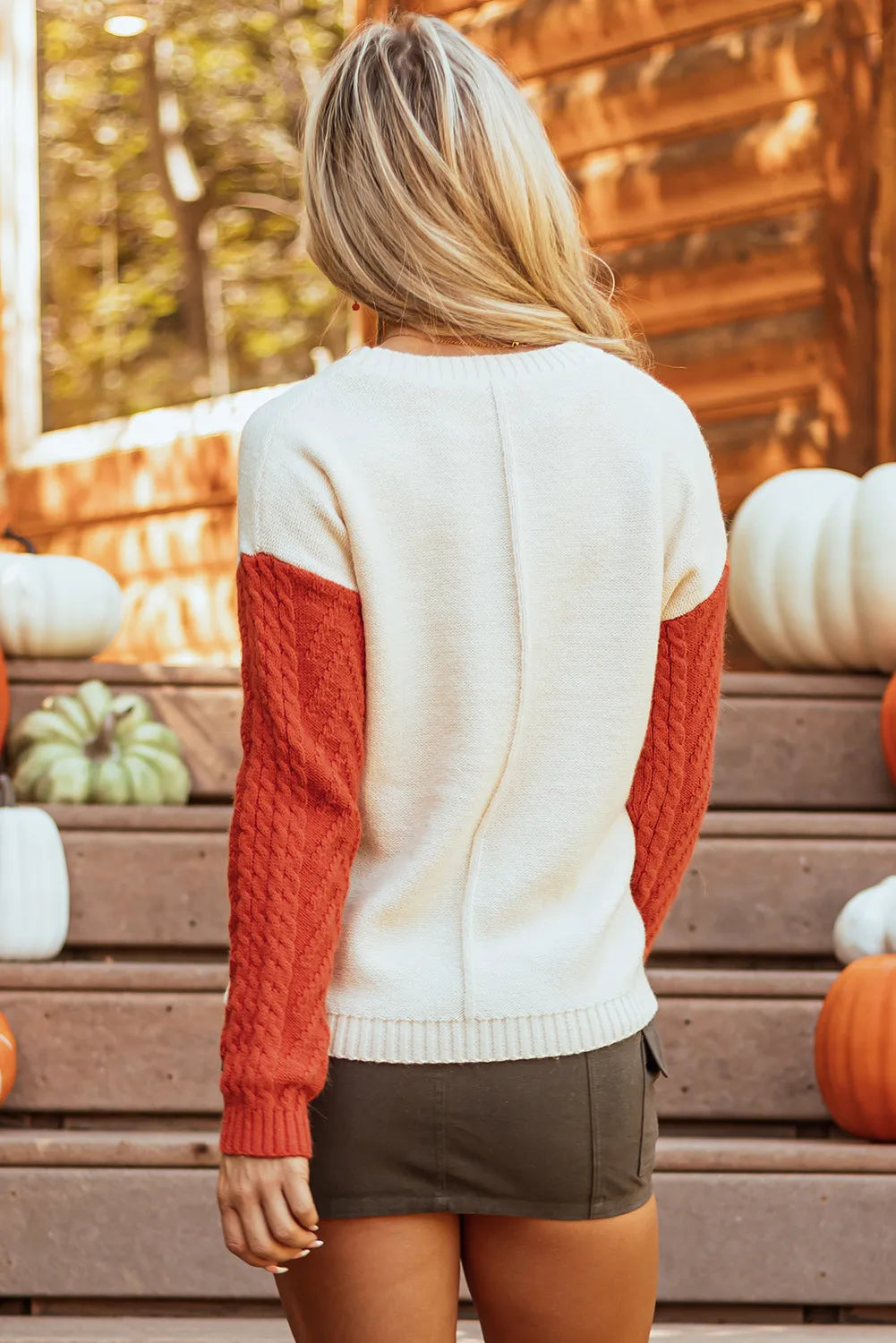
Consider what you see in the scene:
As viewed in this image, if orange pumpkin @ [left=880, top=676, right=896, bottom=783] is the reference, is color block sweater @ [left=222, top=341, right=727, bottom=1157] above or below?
above

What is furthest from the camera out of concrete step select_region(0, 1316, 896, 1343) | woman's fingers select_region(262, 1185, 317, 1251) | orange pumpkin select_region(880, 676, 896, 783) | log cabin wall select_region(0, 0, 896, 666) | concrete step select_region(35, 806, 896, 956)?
log cabin wall select_region(0, 0, 896, 666)

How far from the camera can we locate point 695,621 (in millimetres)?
1165

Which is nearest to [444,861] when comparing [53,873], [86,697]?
[53,873]

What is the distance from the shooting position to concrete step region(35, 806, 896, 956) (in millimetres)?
3156

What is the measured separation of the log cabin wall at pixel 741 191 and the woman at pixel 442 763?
3.64m

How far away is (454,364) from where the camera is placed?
1.07m

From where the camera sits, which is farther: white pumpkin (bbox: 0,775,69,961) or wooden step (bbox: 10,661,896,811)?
wooden step (bbox: 10,661,896,811)

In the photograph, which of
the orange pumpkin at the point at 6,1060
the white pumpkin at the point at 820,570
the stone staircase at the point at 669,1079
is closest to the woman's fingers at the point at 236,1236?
the stone staircase at the point at 669,1079

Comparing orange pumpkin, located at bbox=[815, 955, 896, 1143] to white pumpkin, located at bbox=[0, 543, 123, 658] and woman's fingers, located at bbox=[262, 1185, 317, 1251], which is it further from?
white pumpkin, located at bbox=[0, 543, 123, 658]

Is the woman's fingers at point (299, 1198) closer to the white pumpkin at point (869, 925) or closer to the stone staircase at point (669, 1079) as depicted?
the stone staircase at point (669, 1079)

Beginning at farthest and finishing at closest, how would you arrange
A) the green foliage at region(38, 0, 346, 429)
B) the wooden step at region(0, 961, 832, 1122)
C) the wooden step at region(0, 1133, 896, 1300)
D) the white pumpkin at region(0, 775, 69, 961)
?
1. the green foliage at region(38, 0, 346, 429)
2. the white pumpkin at region(0, 775, 69, 961)
3. the wooden step at region(0, 961, 832, 1122)
4. the wooden step at region(0, 1133, 896, 1300)

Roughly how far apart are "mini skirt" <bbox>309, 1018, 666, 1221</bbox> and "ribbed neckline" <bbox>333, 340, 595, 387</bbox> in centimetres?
44

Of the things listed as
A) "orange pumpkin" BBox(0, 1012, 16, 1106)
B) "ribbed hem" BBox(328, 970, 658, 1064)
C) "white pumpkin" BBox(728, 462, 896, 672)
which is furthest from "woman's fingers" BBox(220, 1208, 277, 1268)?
"white pumpkin" BBox(728, 462, 896, 672)

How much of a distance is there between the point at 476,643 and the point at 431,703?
0.16 ft
